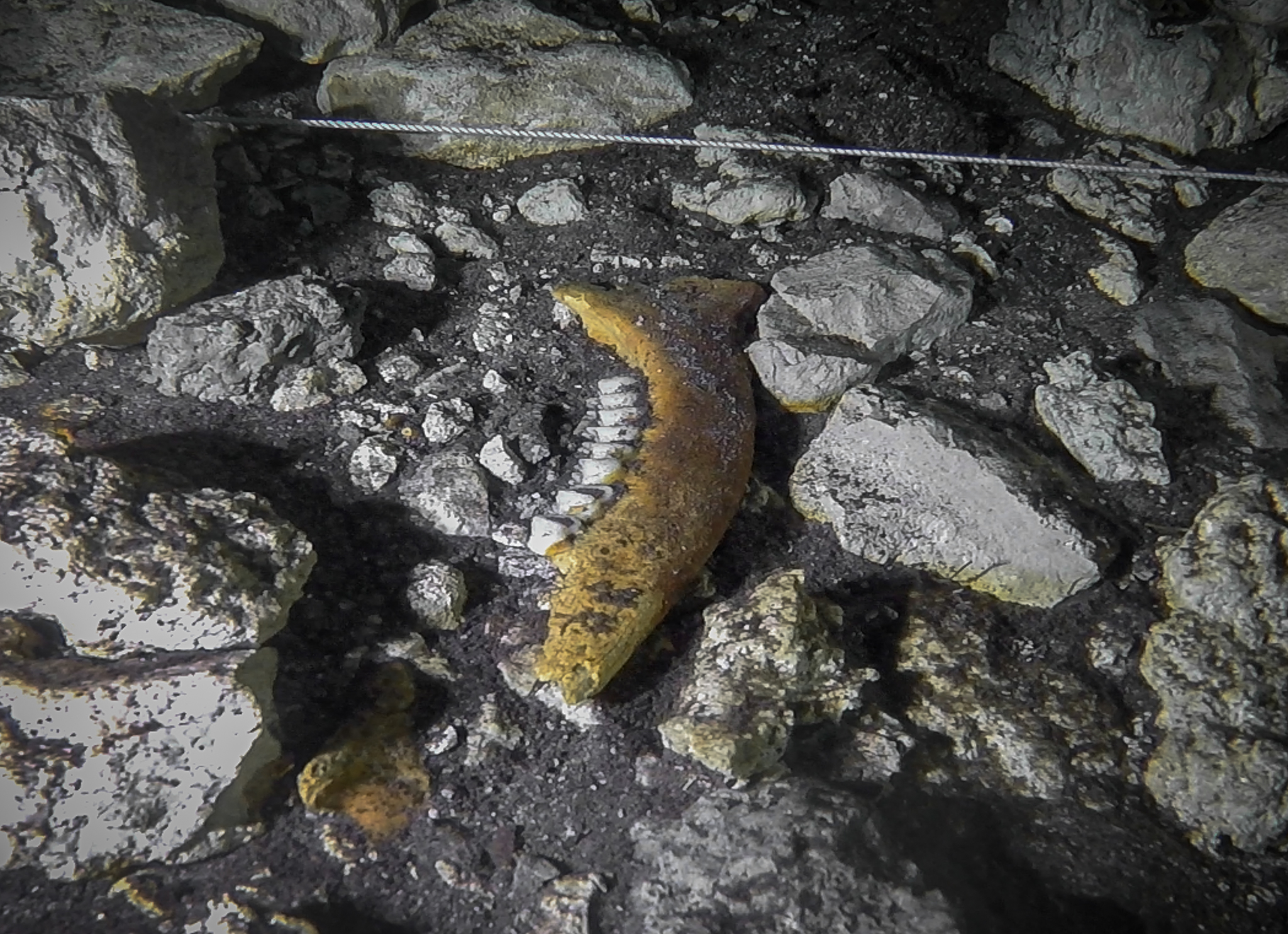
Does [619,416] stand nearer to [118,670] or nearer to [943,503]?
[943,503]

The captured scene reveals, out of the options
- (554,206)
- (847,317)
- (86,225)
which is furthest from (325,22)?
(847,317)

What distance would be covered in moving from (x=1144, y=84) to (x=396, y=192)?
2.08 m

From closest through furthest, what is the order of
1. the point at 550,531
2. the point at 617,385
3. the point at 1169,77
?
the point at 550,531 < the point at 617,385 < the point at 1169,77

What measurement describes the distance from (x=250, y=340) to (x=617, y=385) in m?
0.74

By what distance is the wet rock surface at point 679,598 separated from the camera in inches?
48.9

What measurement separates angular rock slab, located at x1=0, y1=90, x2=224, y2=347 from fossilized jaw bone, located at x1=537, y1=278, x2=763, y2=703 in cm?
83

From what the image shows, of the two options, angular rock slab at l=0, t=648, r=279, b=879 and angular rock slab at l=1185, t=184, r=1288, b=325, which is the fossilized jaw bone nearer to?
angular rock slab at l=0, t=648, r=279, b=879

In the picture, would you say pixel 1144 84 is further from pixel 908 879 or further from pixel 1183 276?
pixel 908 879

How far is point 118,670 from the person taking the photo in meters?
1.25

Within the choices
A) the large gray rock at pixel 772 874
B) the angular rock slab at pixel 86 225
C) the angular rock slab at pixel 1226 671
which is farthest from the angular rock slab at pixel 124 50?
the angular rock slab at pixel 1226 671

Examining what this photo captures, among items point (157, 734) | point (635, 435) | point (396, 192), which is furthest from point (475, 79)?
point (157, 734)

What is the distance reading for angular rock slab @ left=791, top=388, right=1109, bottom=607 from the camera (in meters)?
1.66

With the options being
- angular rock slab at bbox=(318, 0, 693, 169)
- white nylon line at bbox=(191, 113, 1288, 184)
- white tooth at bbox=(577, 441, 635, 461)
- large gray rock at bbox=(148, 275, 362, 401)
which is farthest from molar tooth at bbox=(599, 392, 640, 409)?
angular rock slab at bbox=(318, 0, 693, 169)

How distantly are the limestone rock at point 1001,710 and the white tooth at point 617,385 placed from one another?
73 centimetres
